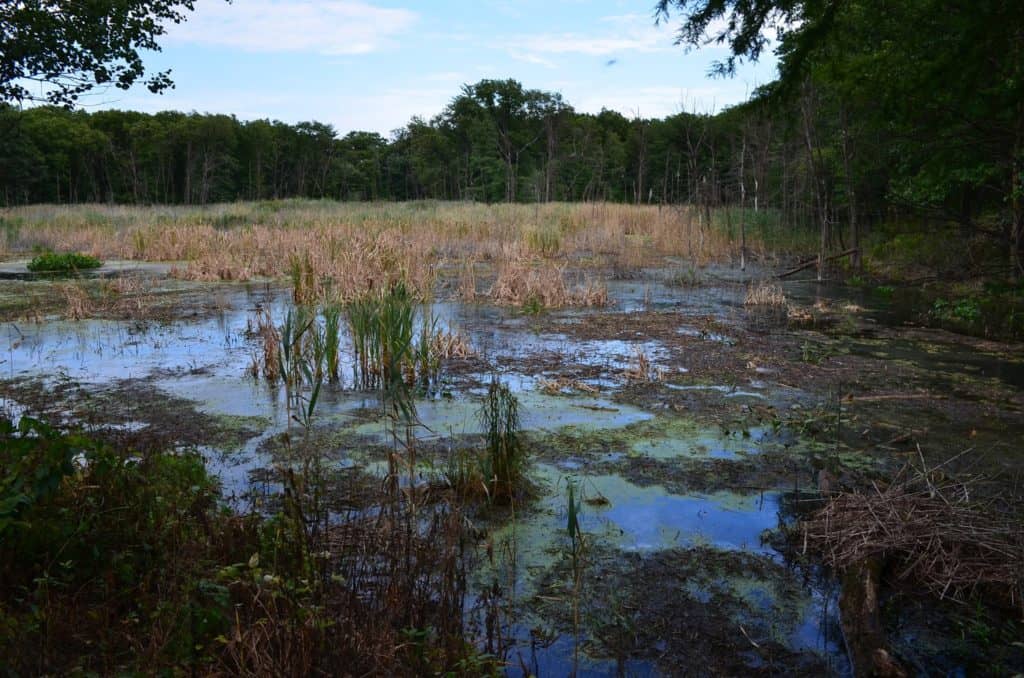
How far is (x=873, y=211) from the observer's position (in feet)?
63.2

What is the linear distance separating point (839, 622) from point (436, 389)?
3624 mm

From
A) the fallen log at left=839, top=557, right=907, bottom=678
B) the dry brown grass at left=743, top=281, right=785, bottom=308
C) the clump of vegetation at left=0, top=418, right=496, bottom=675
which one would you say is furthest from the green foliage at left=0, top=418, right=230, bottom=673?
the dry brown grass at left=743, top=281, right=785, bottom=308

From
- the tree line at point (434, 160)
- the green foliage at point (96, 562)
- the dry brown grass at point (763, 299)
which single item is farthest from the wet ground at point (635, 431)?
the tree line at point (434, 160)

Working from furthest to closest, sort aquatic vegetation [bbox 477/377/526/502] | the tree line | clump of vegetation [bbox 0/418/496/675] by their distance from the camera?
1. the tree line
2. aquatic vegetation [bbox 477/377/526/502]
3. clump of vegetation [bbox 0/418/496/675]

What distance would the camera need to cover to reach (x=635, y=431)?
478 centimetres

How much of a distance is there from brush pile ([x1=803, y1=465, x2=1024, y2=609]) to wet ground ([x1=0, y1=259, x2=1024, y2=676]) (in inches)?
7.1

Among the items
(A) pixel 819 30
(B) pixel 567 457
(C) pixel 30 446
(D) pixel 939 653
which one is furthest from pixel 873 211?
(C) pixel 30 446

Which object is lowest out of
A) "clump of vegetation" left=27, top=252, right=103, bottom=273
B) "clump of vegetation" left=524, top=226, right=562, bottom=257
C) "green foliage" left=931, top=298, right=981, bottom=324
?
"green foliage" left=931, top=298, right=981, bottom=324

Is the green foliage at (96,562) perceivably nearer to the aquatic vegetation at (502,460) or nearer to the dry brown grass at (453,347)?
the aquatic vegetation at (502,460)

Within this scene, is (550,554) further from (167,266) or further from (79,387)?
(167,266)

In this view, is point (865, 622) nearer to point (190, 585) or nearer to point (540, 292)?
point (190, 585)

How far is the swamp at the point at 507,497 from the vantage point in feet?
7.64

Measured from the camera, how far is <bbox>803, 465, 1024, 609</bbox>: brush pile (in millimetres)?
2814

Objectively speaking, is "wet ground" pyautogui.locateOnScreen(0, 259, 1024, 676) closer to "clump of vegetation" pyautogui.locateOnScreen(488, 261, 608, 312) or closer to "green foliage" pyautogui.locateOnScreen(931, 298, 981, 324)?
"green foliage" pyautogui.locateOnScreen(931, 298, 981, 324)
